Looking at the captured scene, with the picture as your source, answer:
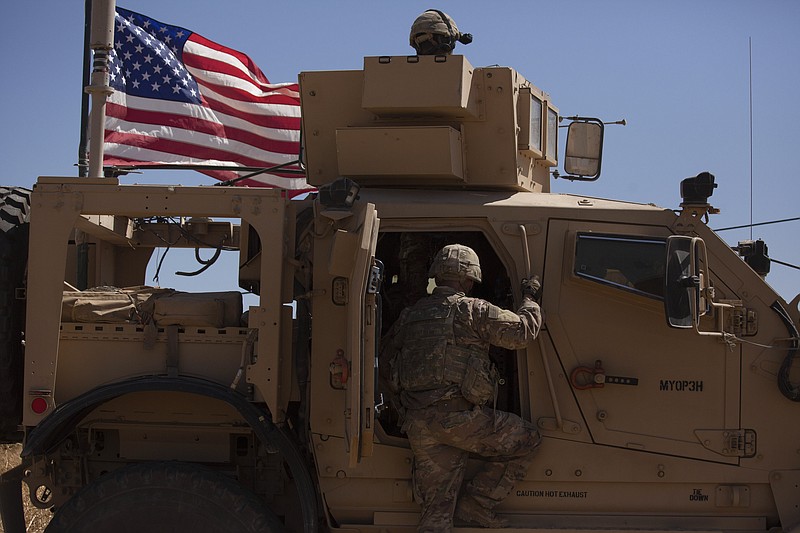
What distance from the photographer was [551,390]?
540cm

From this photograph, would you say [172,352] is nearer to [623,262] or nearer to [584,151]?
[623,262]

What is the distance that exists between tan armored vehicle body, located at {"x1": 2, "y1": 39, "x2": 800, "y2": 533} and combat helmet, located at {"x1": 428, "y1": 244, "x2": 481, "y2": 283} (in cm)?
18

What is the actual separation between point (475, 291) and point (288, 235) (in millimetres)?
1323

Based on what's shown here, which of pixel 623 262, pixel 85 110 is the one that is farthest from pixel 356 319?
pixel 85 110

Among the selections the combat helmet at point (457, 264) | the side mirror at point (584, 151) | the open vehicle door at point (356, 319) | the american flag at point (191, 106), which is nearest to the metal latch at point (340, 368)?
the open vehicle door at point (356, 319)

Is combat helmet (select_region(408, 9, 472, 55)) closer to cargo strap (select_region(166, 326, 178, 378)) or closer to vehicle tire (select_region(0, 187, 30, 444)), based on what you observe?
cargo strap (select_region(166, 326, 178, 378))

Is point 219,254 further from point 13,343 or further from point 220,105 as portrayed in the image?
point 220,105

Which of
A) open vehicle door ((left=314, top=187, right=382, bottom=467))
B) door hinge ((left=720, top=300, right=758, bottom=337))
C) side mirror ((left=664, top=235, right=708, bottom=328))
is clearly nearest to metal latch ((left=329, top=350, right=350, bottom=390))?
open vehicle door ((left=314, top=187, right=382, bottom=467))

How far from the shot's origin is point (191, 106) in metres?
9.38

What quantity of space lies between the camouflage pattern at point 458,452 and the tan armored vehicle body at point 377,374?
13 centimetres

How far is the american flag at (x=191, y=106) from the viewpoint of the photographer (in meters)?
9.00

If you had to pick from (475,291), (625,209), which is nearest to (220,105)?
(475,291)

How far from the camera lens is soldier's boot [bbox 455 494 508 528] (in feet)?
17.6

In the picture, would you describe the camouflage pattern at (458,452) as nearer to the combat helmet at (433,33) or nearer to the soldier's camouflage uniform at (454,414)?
the soldier's camouflage uniform at (454,414)
